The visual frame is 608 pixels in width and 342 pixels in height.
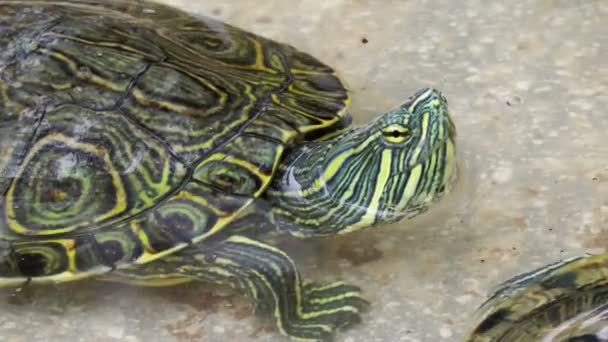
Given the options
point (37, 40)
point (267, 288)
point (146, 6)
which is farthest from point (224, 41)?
point (267, 288)

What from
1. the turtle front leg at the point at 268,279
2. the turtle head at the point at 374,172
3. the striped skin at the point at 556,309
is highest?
the turtle head at the point at 374,172

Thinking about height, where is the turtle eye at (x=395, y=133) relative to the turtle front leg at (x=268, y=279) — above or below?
above

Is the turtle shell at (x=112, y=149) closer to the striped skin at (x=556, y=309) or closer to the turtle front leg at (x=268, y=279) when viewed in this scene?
the turtle front leg at (x=268, y=279)

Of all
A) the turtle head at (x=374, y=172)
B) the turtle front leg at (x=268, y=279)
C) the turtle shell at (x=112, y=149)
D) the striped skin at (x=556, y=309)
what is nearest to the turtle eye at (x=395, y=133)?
the turtle head at (x=374, y=172)

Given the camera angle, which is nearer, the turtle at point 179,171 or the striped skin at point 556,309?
the striped skin at point 556,309

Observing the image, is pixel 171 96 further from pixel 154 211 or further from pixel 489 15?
pixel 489 15

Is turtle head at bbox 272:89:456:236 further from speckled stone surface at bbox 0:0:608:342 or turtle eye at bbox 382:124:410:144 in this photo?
speckled stone surface at bbox 0:0:608:342

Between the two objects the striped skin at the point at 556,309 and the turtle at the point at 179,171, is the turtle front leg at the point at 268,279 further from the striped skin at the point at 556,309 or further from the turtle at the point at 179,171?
the striped skin at the point at 556,309
